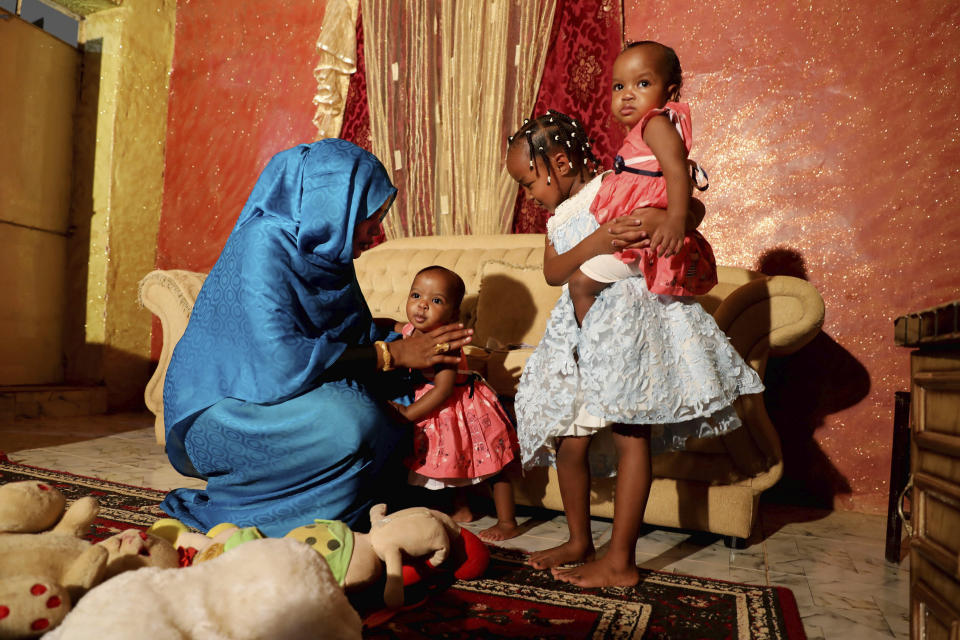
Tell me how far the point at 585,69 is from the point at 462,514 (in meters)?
2.77

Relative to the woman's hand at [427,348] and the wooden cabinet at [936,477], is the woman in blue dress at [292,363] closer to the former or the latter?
the woman's hand at [427,348]

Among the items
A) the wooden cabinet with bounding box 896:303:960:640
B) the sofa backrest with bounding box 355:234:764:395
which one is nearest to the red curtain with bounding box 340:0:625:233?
the sofa backrest with bounding box 355:234:764:395

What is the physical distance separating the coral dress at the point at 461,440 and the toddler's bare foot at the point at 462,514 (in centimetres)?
24

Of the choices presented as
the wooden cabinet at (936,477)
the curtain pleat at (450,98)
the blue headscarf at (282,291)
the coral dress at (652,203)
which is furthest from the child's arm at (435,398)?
the curtain pleat at (450,98)

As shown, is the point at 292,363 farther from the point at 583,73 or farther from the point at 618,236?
the point at 583,73

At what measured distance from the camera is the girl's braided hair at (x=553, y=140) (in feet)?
6.37

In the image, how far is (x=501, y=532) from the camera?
85.5 inches

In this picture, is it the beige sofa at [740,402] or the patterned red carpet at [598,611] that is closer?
the patterned red carpet at [598,611]

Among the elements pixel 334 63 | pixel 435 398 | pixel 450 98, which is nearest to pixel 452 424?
pixel 435 398

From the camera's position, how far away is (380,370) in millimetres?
2100

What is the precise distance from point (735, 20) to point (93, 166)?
4.87 m

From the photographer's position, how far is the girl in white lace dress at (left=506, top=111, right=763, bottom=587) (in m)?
1.64

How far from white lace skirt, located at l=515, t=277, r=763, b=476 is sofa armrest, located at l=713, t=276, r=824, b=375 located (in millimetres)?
485

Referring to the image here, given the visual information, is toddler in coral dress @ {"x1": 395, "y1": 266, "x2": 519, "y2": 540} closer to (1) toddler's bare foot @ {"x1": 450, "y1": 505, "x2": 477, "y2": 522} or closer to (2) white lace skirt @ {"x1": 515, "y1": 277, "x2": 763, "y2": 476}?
(1) toddler's bare foot @ {"x1": 450, "y1": 505, "x2": 477, "y2": 522}
